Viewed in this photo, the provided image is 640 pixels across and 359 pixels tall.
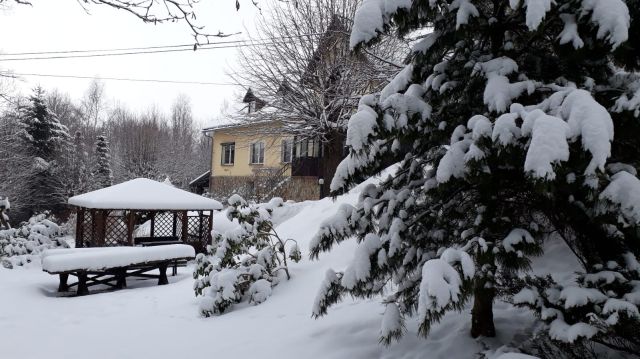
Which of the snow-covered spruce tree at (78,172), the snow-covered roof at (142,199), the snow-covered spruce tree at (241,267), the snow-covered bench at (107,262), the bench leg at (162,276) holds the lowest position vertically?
the bench leg at (162,276)

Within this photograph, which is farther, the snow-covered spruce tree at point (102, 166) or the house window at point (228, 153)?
the snow-covered spruce tree at point (102, 166)

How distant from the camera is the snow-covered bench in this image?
884cm

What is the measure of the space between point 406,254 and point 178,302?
553cm

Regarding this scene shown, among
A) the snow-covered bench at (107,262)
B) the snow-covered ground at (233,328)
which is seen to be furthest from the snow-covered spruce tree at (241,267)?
the snow-covered bench at (107,262)

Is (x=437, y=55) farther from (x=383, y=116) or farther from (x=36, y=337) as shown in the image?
(x=36, y=337)

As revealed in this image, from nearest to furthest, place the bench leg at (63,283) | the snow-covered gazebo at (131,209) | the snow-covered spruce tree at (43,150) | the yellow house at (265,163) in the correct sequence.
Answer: the bench leg at (63,283)
the snow-covered gazebo at (131,209)
the yellow house at (265,163)
the snow-covered spruce tree at (43,150)

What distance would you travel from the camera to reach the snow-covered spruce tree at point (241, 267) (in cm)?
630

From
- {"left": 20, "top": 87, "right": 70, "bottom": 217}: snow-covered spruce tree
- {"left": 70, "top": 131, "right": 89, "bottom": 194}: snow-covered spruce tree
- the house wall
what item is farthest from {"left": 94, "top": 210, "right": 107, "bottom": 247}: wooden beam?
{"left": 70, "top": 131, "right": 89, "bottom": 194}: snow-covered spruce tree

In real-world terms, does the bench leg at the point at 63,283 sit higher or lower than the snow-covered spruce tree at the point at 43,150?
lower

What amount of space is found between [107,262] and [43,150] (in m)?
22.5

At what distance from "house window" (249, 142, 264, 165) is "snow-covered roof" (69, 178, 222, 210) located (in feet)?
35.0

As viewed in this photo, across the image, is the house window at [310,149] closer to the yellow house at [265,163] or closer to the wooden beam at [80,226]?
the yellow house at [265,163]

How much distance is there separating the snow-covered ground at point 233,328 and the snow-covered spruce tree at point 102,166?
76.5ft

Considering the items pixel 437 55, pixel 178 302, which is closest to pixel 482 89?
pixel 437 55
